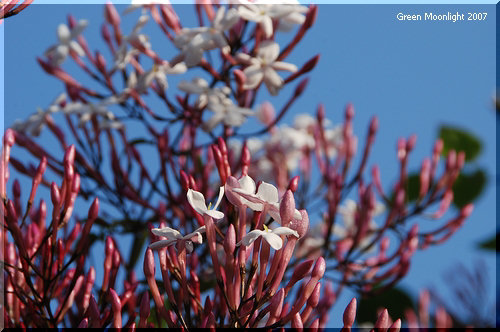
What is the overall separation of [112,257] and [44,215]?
0.67 ft

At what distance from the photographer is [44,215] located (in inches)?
52.7

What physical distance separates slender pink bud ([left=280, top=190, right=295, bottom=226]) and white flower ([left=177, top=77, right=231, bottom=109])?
768mm

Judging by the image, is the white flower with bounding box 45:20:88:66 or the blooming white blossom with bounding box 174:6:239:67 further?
the white flower with bounding box 45:20:88:66

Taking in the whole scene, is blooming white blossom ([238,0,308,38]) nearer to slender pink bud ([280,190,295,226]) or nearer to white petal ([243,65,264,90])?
white petal ([243,65,264,90])

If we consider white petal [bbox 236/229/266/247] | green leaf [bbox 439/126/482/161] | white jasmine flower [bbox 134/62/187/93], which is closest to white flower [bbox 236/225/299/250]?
white petal [bbox 236/229/266/247]

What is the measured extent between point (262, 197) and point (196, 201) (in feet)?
0.32

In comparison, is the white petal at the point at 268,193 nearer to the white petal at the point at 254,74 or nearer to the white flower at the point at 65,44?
the white petal at the point at 254,74

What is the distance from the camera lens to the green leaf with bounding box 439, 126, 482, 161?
2602mm

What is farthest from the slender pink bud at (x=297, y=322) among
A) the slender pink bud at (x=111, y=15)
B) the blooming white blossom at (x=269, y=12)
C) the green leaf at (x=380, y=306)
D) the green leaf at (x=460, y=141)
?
the green leaf at (x=460, y=141)

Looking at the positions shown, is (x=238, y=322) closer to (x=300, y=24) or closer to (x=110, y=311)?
(x=110, y=311)

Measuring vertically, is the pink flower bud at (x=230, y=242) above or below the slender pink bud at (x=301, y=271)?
above

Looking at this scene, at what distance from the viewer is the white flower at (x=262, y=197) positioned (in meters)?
0.98

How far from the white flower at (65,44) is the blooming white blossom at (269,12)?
0.57m

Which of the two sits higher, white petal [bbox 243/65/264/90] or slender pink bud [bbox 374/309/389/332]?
white petal [bbox 243/65/264/90]
